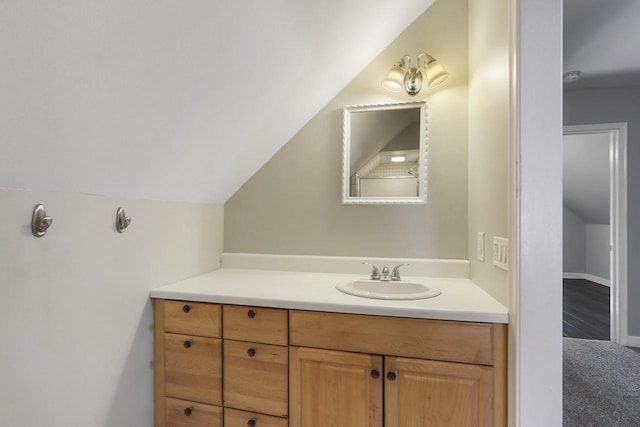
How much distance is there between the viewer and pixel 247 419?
4.37 feet

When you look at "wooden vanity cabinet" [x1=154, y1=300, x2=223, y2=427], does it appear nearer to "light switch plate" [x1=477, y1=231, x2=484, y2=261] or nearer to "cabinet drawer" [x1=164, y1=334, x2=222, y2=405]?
"cabinet drawer" [x1=164, y1=334, x2=222, y2=405]

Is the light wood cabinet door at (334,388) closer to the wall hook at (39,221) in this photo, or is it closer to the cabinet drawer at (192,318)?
the cabinet drawer at (192,318)

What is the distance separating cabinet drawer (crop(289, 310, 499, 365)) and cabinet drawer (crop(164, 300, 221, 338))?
1.15ft

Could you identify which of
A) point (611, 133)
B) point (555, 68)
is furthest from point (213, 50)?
point (611, 133)

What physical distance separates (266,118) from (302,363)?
1.17m

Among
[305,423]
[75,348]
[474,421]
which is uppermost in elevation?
[75,348]

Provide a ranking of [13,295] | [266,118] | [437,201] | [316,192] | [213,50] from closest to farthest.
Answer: [13,295] < [213,50] < [266,118] < [437,201] < [316,192]

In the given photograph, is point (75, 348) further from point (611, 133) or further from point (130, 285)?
point (611, 133)

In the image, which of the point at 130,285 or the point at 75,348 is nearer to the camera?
the point at 75,348

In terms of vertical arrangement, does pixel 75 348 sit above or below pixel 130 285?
below

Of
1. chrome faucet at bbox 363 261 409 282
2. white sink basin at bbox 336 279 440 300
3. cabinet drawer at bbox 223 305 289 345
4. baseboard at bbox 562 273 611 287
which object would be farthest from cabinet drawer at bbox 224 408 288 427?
baseboard at bbox 562 273 611 287

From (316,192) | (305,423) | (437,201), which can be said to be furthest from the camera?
(316,192)

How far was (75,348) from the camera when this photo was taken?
1.11 meters

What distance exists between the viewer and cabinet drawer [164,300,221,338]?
1.38 m
